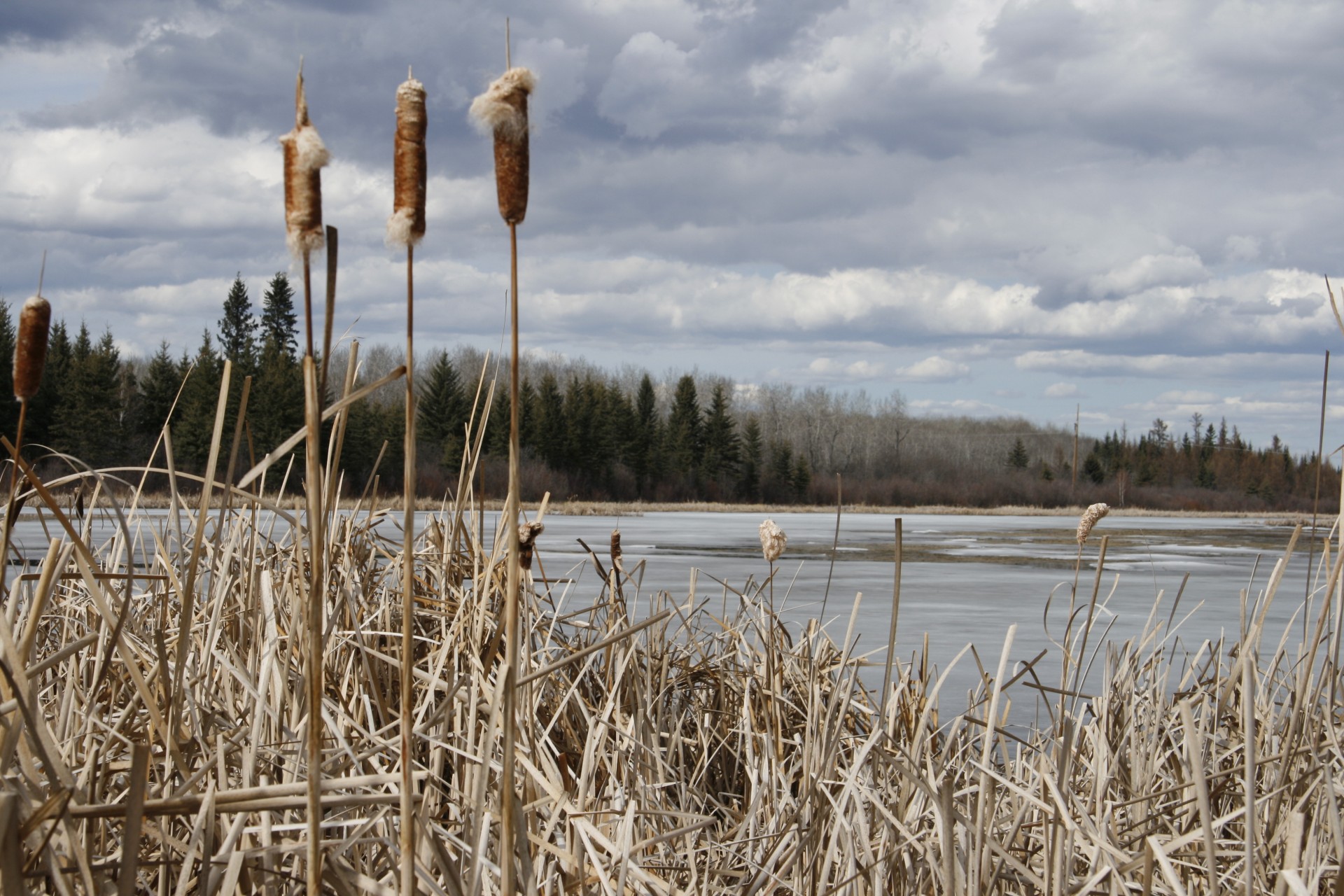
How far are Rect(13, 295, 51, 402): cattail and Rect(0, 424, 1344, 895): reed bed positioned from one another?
0.17 meters

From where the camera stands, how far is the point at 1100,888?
176 centimetres

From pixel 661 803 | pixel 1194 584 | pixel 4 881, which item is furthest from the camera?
pixel 1194 584

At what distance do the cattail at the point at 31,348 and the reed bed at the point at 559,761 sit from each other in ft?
0.55

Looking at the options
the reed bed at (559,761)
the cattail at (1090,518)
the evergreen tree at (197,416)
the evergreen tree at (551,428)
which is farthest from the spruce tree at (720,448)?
the cattail at (1090,518)

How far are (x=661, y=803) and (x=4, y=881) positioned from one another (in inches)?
54.5

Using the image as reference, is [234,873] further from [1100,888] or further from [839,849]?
[1100,888]

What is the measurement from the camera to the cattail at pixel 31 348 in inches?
45.8

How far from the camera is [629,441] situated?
2212 inches

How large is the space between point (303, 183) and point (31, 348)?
626 millimetres

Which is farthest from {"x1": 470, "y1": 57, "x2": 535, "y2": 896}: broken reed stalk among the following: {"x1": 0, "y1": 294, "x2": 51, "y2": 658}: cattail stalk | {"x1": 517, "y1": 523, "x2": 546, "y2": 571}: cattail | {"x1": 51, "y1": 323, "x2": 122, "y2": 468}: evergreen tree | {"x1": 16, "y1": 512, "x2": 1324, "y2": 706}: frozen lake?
{"x1": 51, "y1": 323, "x2": 122, "y2": 468}: evergreen tree

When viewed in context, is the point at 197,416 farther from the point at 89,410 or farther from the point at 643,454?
the point at 643,454

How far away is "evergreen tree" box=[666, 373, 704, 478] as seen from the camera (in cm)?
5772

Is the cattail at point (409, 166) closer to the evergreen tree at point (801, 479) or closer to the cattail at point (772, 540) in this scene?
the cattail at point (772, 540)

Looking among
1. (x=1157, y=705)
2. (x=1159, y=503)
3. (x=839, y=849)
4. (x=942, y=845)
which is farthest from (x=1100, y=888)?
(x=1159, y=503)
